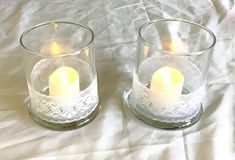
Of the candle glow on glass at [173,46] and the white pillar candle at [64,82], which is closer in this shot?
the white pillar candle at [64,82]

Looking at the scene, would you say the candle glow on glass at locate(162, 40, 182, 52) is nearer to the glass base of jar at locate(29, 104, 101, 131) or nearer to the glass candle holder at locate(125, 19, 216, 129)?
the glass candle holder at locate(125, 19, 216, 129)

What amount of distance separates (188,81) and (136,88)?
0.32 feet

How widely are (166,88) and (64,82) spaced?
0.15m

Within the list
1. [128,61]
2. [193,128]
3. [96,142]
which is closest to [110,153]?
[96,142]

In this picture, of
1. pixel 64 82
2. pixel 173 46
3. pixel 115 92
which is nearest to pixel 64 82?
pixel 64 82

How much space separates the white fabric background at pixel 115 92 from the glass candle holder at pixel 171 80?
0.02 metres

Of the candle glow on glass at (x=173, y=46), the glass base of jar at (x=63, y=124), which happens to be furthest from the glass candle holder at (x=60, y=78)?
the candle glow on glass at (x=173, y=46)

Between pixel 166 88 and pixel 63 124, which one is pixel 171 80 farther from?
pixel 63 124

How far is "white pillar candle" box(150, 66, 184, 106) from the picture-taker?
65 centimetres

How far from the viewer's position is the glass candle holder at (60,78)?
642 mm

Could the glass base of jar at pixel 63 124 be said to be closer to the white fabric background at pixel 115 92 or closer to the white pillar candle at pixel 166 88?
the white fabric background at pixel 115 92

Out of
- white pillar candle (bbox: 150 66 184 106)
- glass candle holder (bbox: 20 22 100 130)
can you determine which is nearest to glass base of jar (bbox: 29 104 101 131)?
glass candle holder (bbox: 20 22 100 130)

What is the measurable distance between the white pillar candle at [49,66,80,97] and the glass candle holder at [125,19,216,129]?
0.10m

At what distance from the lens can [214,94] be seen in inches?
28.9
